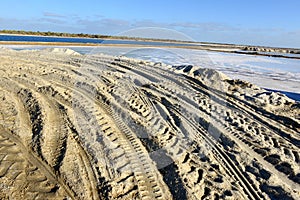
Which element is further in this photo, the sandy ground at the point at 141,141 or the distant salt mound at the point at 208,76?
the distant salt mound at the point at 208,76

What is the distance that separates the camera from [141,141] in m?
6.21

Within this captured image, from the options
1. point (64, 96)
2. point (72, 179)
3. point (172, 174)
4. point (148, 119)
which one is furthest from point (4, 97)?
point (172, 174)

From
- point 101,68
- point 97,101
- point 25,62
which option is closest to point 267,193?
point 97,101

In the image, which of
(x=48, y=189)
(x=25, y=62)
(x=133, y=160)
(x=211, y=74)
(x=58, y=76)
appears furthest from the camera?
(x=25, y=62)

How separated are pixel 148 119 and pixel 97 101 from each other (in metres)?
1.72

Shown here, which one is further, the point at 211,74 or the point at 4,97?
the point at 211,74

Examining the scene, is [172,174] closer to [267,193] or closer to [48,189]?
[267,193]

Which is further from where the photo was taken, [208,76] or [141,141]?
[208,76]

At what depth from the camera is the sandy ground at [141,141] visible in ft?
15.3

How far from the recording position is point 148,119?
297 inches

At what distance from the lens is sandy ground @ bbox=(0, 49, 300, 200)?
466cm

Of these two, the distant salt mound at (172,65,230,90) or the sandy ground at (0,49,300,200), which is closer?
the sandy ground at (0,49,300,200)

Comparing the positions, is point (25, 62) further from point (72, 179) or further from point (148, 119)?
point (72, 179)

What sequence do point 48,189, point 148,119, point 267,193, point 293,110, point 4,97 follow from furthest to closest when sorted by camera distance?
point 293,110
point 4,97
point 148,119
point 267,193
point 48,189
